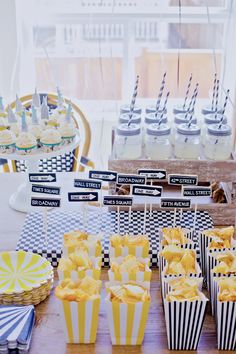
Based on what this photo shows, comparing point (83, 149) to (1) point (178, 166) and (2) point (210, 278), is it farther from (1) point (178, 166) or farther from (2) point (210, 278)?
→ (2) point (210, 278)

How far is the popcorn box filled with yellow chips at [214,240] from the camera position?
157 centimetres

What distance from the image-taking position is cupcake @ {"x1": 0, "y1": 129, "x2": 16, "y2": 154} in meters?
1.97

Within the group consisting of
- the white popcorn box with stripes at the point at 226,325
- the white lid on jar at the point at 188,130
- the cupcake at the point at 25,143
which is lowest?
the white popcorn box with stripes at the point at 226,325

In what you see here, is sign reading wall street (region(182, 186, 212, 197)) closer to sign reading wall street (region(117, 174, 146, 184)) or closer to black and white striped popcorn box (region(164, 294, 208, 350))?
sign reading wall street (region(117, 174, 146, 184))

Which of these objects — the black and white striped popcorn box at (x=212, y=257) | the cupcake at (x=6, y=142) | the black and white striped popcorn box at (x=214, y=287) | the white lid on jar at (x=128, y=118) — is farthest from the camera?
the white lid on jar at (x=128, y=118)

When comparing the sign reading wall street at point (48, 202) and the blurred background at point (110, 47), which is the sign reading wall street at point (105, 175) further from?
the blurred background at point (110, 47)

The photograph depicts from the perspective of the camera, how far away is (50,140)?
201 centimetres

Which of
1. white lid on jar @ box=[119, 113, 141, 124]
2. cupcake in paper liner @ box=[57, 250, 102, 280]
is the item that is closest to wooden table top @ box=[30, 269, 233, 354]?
cupcake in paper liner @ box=[57, 250, 102, 280]

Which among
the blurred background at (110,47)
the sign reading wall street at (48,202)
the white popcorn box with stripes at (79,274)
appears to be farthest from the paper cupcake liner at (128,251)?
Answer: the blurred background at (110,47)

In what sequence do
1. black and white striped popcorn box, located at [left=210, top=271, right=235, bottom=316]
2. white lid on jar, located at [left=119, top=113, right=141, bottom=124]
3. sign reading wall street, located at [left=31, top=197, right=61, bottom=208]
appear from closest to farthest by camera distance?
1. black and white striped popcorn box, located at [left=210, top=271, right=235, bottom=316]
2. sign reading wall street, located at [left=31, top=197, right=61, bottom=208]
3. white lid on jar, located at [left=119, top=113, right=141, bottom=124]

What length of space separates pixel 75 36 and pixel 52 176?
1.75 metres

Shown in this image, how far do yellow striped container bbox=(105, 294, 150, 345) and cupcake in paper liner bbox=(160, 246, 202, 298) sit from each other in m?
0.11

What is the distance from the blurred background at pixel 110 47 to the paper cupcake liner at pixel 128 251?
1.79 m

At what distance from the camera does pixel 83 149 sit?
9.34ft
